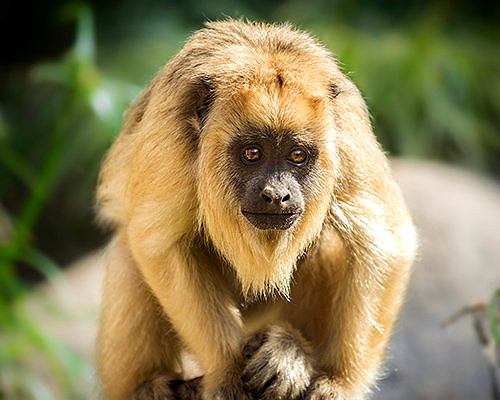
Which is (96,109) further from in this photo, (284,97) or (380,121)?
(380,121)

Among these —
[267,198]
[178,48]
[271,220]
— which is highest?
[267,198]

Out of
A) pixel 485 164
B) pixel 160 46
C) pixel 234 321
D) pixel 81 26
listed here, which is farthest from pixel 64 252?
pixel 234 321

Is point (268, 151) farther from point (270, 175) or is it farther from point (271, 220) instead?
point (271, 220)

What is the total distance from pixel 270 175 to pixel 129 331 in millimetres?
1479

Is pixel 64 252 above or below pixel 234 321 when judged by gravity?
below

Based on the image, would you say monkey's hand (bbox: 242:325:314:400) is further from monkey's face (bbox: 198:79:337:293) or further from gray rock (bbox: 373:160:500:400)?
gray rock (bbox: 373:160:500:400)

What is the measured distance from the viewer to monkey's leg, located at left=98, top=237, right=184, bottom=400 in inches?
223

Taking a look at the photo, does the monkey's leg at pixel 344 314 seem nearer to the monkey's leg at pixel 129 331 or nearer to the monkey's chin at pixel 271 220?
the monkey's chin at pixel 271 220

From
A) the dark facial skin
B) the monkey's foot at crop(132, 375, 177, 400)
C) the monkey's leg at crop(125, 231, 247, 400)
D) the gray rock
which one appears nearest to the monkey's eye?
the dark facial skin

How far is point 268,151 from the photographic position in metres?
4.82

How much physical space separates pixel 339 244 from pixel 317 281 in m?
0.27

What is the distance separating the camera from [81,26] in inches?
349

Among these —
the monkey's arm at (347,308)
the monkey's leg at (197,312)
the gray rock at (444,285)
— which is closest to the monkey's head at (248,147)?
the monkey's leg at (197,312)

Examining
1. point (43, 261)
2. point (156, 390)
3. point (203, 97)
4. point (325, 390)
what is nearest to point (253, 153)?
point (203, 97)
